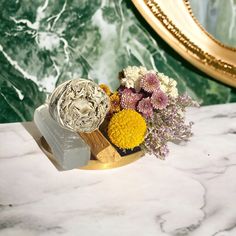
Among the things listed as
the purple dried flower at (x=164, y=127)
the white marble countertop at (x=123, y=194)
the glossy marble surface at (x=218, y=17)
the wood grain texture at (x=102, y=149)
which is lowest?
the white marble countertop at (x=123, y=194)

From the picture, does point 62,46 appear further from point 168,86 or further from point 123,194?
point 123,194

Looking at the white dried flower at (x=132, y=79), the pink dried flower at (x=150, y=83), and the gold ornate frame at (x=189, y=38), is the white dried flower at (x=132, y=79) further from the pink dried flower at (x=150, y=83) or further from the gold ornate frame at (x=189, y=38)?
the gold ornate frame at (x=189, y=38)

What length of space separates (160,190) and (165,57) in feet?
1.52

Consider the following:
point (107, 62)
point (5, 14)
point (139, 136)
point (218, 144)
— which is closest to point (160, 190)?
point (139, 136)

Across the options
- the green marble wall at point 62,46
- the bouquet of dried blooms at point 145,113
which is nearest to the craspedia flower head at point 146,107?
the bouquet of dried blooms at point 145,113

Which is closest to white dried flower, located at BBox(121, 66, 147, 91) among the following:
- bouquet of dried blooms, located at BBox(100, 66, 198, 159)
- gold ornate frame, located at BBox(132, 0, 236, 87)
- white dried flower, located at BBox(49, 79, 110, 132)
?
bouquet of dried blooms, located at BBox(100, 66, 198, 159)

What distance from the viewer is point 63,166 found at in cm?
82

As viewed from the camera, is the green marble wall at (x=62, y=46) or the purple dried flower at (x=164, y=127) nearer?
the purple dried flower at (x=164, y=127)

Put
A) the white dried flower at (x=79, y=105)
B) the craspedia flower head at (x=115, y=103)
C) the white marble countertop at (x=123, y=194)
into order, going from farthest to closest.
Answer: the craspedia flower head at (x=115, y=103) < the white dried flower at (x=79, y=105) < the white marble countertop at (x=123, y=194)

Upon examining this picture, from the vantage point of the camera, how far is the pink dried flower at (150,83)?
892 millimetres

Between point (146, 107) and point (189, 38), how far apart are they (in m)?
0.32

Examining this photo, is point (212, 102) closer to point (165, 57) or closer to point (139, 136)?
point (165, 57)

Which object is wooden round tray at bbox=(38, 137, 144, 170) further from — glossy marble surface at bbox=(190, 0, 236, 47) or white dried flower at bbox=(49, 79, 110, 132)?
glossy marble surface at bbox=(190, 0, 236, 47)

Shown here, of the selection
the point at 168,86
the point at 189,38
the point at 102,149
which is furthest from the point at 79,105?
the point at 189,38
